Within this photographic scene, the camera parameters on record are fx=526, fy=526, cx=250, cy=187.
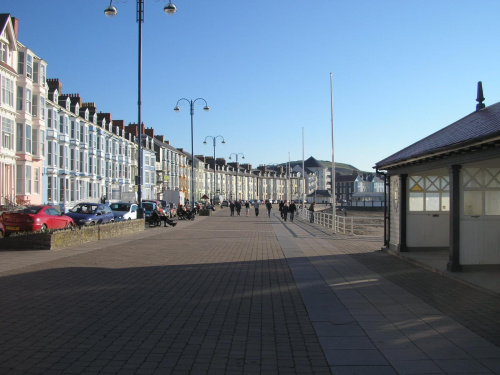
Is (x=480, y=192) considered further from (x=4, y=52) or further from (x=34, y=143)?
(x=34, y=143)

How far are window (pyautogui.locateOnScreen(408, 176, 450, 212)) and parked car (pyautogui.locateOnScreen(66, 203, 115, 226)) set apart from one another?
15894 mm

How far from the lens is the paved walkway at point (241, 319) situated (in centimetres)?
554

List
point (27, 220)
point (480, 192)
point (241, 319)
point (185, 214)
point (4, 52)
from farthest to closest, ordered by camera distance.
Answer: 1. point (185, 214)
2. point (4, 52)
3. point (27, 220)
4. point (480, 192)
5. point (241, 319)

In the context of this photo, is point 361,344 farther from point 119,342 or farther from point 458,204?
point 458,204

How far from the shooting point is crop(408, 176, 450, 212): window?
1541cm

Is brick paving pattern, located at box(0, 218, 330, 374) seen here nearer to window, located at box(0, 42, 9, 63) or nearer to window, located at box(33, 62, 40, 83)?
window, located at box(0, 42, 9, 63)

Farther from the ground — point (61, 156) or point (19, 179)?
point (61, 156)

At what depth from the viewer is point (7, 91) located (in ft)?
110

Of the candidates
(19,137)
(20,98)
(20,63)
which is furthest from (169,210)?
(20,63)

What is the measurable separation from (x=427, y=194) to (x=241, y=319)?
968 centimetres

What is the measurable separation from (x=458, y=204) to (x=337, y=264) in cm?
364

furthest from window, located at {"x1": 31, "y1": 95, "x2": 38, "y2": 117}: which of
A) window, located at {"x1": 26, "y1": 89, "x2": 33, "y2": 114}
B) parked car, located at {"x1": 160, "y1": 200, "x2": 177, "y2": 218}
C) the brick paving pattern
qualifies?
the brick paving pattern

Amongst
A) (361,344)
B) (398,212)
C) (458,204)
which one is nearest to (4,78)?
(398,212)

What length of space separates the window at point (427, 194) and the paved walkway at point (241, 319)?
2438 mm
